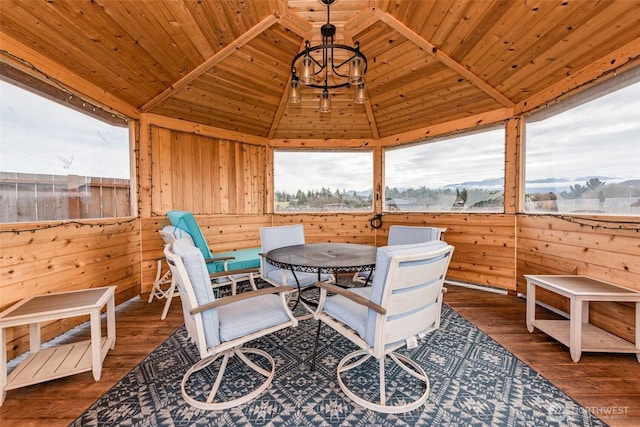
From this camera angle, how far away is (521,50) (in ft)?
9.15

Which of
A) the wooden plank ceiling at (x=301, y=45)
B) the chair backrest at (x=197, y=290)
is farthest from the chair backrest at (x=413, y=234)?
the chair backrest at (x=197, y=290)

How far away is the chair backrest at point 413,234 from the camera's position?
285 centimetres

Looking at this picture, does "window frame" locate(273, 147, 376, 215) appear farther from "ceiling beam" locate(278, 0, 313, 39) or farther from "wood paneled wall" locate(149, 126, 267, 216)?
"ceiling beam" locate(278, 0, 313, 39)

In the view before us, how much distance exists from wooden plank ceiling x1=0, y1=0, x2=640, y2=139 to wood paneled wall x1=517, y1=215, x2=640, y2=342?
156cm

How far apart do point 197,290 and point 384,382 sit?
1.29 metres

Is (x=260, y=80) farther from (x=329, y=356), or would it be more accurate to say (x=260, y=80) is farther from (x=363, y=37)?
(x=329, y=356)

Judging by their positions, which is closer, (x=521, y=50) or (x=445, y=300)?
(x=521, y=50)

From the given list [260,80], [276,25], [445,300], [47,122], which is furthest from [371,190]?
[47,122]

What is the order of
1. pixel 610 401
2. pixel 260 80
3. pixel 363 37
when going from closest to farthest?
pixel 610 401
pixel 363 37
pixel 260 80

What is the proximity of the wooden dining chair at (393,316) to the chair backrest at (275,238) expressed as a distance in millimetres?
1239

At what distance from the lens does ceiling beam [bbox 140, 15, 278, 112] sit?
297cm

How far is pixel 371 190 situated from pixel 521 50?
9.24 ft

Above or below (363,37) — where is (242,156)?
below

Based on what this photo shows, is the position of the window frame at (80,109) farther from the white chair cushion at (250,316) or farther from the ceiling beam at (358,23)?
the ceiling beam at (358,23)
